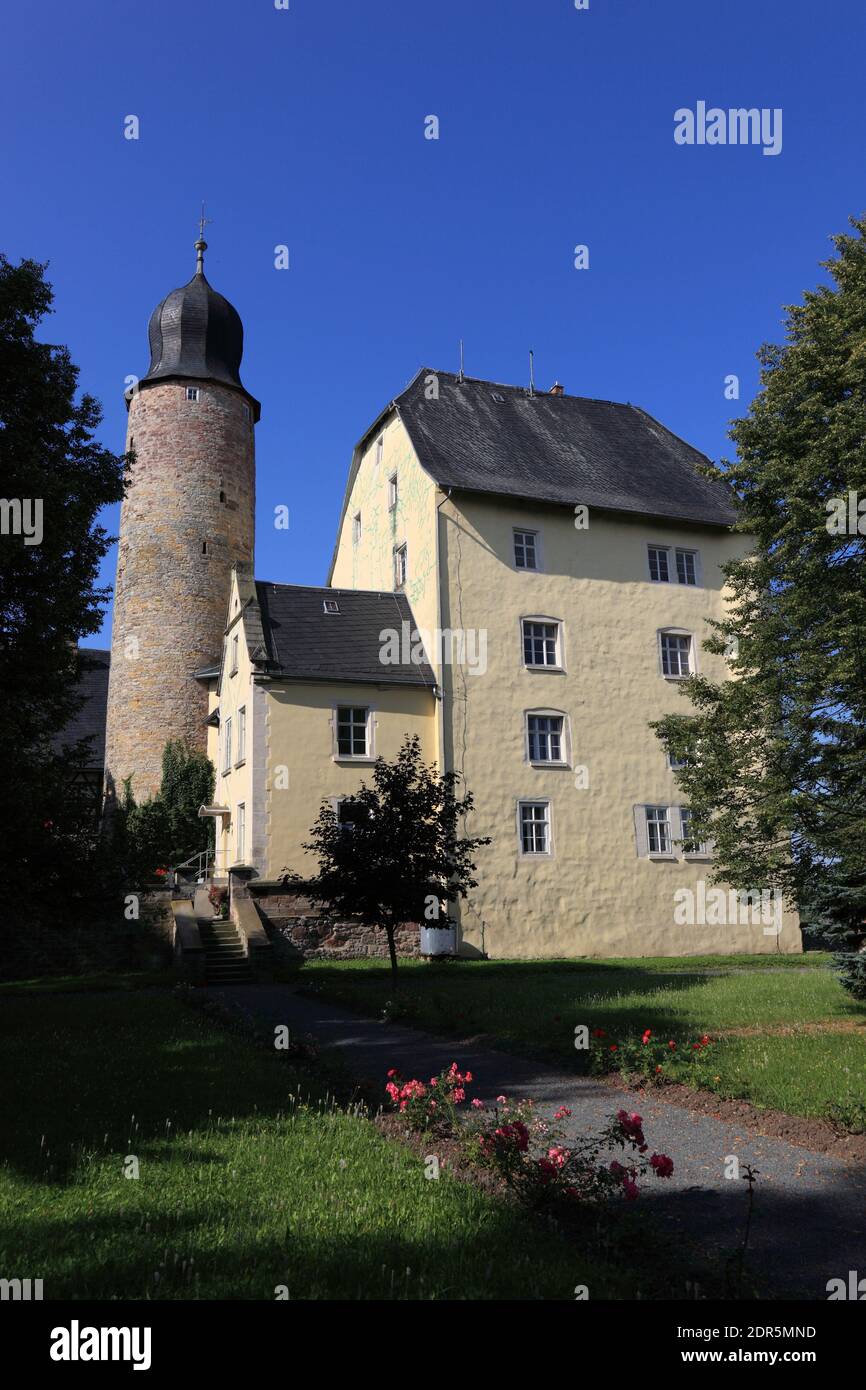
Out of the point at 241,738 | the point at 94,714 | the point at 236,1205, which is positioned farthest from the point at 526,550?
the point at 94,714

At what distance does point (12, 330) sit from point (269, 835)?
14.1 metres

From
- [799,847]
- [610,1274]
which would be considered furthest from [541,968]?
[610,1274]

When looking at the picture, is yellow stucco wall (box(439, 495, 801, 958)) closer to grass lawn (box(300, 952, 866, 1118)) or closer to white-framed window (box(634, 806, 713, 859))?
white-framed window (box(634, 806, 713, 859))

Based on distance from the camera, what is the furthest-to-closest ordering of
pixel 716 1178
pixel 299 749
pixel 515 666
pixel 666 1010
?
pixel 515 666 → pixel 299 749 → pixel 666 1010 → pixel 716 1178

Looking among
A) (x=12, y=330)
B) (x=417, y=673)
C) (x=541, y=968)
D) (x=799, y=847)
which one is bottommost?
(x=541, y=968)

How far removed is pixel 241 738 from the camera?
27391 millimetres

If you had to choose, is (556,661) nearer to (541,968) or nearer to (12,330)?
(541,968)

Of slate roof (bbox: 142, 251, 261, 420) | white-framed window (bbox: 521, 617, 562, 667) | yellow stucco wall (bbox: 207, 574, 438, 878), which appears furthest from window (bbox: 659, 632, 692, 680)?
slate roof (bbox: 142, 251, 261, 420)

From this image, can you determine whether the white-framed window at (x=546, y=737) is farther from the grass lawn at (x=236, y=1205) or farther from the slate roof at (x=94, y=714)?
the slate roof at (x=94, y=714)

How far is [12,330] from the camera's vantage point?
515 inches

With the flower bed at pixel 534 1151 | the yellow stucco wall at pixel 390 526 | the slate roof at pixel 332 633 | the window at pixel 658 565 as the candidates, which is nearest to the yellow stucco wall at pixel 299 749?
the slate roof at pixel 332 633

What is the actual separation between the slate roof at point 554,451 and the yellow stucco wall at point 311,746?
6.31 metres

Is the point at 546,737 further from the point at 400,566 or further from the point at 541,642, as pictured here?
the point at 400,566

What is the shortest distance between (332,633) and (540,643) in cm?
583
